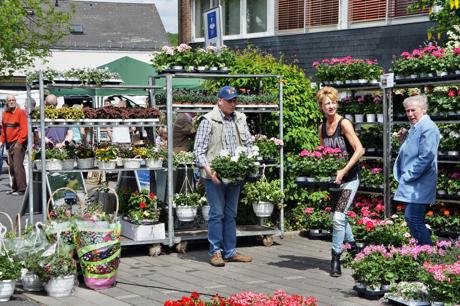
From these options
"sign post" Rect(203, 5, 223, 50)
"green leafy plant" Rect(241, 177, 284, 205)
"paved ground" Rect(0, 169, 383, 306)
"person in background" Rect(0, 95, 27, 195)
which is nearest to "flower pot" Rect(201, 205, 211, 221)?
"paved ground" Rect(0, 169, 383, 306)

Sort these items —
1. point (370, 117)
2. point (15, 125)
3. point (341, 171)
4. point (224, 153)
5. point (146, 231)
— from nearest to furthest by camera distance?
point (341, 171) → point (224, 153) → point (146, 231) → point (370, 117) → point (15, 125)

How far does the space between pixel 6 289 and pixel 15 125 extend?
30.7 ft

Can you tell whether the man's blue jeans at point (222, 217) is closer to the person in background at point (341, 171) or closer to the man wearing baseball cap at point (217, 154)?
the man wearing baseball cap at point (217, 154)

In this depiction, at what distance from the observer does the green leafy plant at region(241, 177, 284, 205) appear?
35.2 ft

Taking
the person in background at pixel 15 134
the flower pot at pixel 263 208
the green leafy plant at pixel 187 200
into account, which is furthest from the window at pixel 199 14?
the green leafy plant at pixel 187 200

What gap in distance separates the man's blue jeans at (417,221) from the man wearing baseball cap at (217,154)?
2.09 meters

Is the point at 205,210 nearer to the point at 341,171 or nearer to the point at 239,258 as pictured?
the point at 239,258

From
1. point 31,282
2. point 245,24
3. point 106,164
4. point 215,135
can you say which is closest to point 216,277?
point 215,135

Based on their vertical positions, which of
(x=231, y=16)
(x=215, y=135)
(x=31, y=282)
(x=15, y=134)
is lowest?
(x=31, y=282)

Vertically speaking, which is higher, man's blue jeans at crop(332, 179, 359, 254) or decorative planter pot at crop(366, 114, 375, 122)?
decorative planter pot at crop(366, 114, 375, 122)

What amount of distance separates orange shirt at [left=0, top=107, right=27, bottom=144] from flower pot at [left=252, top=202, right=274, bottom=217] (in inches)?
287

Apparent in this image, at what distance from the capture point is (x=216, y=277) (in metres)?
8.69

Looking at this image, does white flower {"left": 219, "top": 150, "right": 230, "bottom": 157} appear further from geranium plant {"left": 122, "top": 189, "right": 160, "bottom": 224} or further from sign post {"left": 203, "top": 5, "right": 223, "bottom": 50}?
sign post {"left": 203, "top": 5, "right": 223, "bottom": 50}

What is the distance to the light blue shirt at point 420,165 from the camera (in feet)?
26.5
